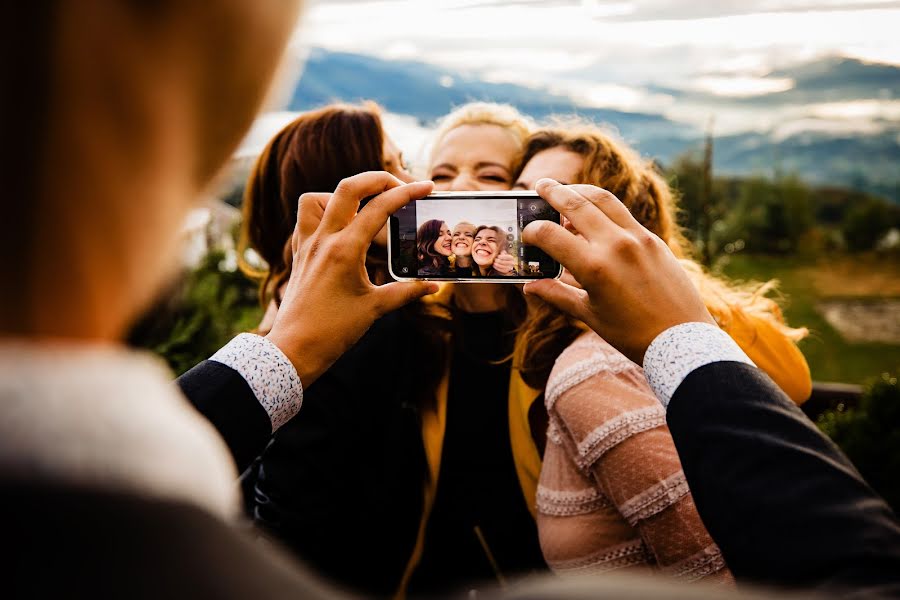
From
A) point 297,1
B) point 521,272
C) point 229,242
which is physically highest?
point 297,1

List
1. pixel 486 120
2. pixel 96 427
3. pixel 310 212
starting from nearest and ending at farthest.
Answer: pixel 96 427 < pixel 310 212 < pixel 486 120

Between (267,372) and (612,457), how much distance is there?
89 cm

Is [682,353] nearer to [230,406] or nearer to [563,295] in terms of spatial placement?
[563,295]

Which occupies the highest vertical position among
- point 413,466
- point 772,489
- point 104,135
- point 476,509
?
point 104,135

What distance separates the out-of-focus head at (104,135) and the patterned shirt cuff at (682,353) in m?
0.84

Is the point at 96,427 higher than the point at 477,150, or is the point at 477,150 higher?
the point at 96,427

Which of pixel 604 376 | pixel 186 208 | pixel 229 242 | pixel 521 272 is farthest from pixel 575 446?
pixel 229 242

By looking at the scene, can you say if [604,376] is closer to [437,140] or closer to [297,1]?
[297,1]

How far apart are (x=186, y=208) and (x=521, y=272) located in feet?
4.74

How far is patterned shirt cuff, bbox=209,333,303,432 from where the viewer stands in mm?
1364

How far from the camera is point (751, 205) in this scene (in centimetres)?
725

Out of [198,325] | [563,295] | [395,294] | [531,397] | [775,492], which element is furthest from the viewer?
[198,325]

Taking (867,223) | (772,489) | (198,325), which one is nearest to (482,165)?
(198,325)

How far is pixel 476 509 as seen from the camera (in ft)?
→ 7.87
